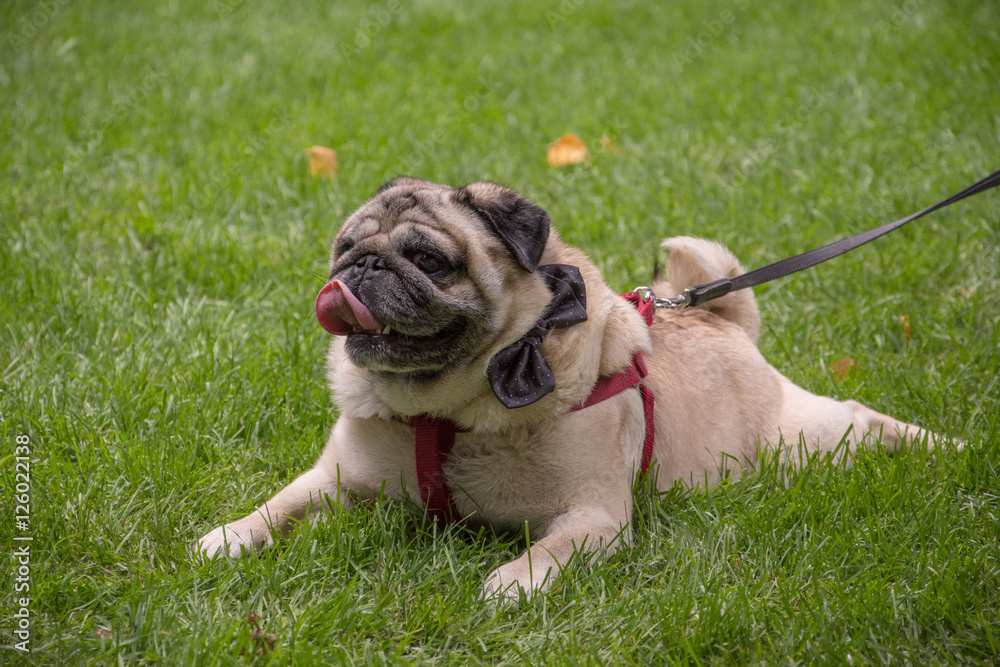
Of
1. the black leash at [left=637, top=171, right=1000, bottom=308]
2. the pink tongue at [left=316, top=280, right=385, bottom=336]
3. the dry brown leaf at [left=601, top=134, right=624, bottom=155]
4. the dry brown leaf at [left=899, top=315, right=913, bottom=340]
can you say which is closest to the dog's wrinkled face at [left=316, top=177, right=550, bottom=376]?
the pink tongue at [left=316, top=280, right=385, bottom=336]

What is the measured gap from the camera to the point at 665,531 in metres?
3.05

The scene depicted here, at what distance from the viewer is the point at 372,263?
2840mm

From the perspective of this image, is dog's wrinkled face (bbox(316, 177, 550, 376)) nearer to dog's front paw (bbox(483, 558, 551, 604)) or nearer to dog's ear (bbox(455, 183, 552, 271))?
dog's ear (bbox(455, 183, 552, 271))

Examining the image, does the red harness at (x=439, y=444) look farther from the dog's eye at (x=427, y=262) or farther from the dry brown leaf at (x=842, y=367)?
the dry brown leaf at (x=842, y=367)

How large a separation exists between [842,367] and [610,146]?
3.02m

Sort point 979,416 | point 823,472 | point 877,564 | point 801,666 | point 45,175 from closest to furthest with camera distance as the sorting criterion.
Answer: point 801,666
point 877,564
point 823,472
point 979,416
point 45,175

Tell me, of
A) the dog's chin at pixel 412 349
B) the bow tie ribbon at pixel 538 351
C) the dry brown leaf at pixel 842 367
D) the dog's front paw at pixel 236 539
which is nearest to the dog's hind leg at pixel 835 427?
the dry brown leaf at pixel 842 367

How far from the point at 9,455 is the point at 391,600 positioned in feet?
5.54

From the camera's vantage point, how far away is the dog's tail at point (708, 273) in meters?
3.75

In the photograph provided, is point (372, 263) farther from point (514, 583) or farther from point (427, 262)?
point (514, 583)

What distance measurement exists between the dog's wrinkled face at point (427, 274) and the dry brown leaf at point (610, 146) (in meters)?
3.76

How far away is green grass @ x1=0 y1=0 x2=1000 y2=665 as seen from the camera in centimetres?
258

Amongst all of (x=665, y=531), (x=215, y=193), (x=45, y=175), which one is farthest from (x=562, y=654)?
(x=45, y=175)

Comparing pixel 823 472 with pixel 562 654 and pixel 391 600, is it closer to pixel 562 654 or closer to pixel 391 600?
pixel 562 654
